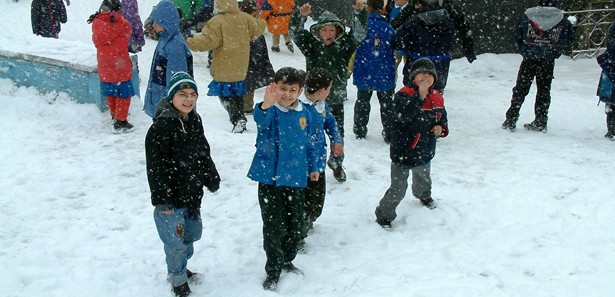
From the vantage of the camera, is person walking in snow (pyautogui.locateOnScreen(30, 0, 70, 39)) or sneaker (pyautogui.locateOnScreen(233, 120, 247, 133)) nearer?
sneaker (pyautogui.locateOnScreen(233, 120, 247, 133))

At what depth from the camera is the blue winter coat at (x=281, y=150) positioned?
3.95 metres

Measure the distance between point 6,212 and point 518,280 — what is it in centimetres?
462

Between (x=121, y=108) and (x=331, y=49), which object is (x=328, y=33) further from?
(x=121, y=108)

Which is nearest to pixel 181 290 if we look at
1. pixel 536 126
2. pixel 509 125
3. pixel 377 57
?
pixel 377 57

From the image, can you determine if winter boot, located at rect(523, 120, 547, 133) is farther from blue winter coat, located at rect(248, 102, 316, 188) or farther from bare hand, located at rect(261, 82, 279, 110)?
bare hand, located at rect(261, 82, 279, 110)

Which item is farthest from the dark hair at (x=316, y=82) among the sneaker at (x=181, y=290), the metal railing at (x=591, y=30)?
the metal railing at (x=591, y=30)

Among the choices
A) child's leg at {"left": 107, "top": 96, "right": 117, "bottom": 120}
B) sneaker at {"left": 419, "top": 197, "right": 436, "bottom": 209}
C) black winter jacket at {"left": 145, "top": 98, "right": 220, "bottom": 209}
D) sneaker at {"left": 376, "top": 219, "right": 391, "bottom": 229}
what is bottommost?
sneaker at {"left": 376, "top": 219, "right": 391, "bottom": 229}

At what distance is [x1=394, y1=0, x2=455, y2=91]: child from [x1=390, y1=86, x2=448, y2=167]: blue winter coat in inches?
80.3

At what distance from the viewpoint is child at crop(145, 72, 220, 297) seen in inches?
147

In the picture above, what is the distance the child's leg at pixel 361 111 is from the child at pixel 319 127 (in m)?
2.62

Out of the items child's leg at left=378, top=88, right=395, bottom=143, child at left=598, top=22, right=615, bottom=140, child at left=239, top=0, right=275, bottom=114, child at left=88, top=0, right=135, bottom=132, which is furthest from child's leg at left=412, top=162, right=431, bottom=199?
child at left=88, top=0, right=135, bottom=132

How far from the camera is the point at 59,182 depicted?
6047 millimetres

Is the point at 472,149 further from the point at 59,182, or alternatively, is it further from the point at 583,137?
the point at 59,182

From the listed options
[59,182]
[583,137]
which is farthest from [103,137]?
[583,137]
